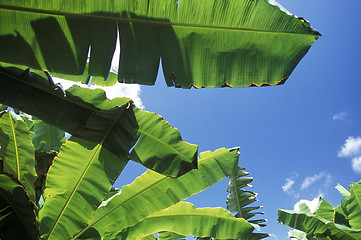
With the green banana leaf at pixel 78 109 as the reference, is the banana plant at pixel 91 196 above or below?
below

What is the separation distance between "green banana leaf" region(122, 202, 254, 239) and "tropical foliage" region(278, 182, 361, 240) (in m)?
0.90

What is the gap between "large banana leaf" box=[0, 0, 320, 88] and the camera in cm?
147

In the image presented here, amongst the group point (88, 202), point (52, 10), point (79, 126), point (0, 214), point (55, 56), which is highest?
point (52, 10)

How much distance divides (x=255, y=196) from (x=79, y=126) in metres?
2.49

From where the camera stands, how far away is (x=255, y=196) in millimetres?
3467

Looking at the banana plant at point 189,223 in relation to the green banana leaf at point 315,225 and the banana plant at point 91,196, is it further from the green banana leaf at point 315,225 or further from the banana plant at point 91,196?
the green banana leaf at point 315,225

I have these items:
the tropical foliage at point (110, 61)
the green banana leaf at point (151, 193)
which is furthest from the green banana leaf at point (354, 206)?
the tropical foliage at point (110, 61)

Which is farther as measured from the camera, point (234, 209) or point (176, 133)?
point (234, 209)

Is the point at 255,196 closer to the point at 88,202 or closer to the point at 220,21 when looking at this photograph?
the point at 88,202

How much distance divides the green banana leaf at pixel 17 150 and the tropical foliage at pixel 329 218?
2582 millimetres

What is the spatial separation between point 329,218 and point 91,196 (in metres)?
3.28

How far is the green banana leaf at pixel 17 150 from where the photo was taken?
193 cm

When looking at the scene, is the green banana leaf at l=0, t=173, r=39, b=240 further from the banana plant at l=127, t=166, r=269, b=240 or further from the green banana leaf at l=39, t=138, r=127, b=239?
the banana plant at l=127, t=166, r=269, b=240

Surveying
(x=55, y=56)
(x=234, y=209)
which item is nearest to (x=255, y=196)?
(x=234, y=209)
